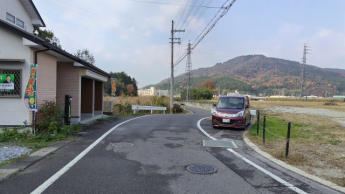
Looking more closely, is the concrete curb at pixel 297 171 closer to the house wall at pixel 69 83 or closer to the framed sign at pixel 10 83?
the framed sign at pixel 10 83


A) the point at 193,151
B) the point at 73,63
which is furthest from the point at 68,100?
the point at 193,151

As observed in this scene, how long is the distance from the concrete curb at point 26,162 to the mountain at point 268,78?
10997 centimetres

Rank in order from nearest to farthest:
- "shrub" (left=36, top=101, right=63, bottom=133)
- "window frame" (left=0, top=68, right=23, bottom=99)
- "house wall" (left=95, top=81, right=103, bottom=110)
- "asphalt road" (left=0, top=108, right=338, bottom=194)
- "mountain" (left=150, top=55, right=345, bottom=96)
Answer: "asphalt road" (left=0, top=108, right=338, bottom=194), "window frame" (left=0, top=68, right=23, bottom=99), "shrub" (left=36, top=101, right=63, bottom=133), "house wall" (left=95, top=81, right=103, bottom=110), "mountain" (left=150, top=55, right=345, bottom=96)

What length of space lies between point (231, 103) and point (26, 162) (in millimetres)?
9824

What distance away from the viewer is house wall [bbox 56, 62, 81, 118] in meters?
12.8

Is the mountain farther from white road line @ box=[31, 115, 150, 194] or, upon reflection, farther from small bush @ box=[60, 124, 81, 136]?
white road line @ box=[31, 115, 150, 194]

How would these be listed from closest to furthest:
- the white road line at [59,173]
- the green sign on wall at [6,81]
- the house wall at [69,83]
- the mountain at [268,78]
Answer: the white road line at [59,173], the green sign on wall at [6,81], the house wall at [69,83], the mountain at [268,78]

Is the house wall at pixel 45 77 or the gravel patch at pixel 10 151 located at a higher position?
the house wall at pixel 45 77

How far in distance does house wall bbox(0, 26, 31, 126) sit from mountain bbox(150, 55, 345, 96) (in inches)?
4267

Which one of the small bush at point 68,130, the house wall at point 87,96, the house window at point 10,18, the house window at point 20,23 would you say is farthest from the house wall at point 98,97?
the small bush at point 68,130

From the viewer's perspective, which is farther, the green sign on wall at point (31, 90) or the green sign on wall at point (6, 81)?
the green sign on wall at point (6, 81)

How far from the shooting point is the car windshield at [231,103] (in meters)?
12.7

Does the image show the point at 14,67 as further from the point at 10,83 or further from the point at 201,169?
the point at 201,169

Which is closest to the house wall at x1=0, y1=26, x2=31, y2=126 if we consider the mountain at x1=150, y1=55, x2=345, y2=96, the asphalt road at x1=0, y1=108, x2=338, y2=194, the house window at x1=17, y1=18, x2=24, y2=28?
the asphalt road at x1=0, y1=108, x2=338, y2=194
